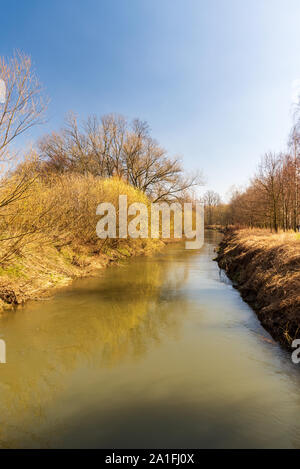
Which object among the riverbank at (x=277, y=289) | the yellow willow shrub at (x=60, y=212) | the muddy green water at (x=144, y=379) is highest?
the yellow willow shrub at (x=60, y=212)

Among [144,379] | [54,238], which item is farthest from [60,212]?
[144,379]

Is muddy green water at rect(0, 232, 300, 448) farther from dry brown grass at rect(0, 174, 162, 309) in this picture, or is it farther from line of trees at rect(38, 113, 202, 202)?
line of trees at rect(38, 113, 202, 202)

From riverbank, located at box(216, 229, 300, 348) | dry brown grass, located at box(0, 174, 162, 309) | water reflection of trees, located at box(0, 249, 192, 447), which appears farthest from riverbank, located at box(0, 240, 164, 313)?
riverbank, located at box(216, 229, 300, 348)

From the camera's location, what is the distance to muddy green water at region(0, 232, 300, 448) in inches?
133

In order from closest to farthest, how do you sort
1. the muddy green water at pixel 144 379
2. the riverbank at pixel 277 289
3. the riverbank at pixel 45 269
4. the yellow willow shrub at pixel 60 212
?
1. the muddy green water at pixel 144 379
2. the riverbank at pixel 277 289
3. the yellow willow shrub at pixel 60 212
4. the riverbank at pixel 45 269

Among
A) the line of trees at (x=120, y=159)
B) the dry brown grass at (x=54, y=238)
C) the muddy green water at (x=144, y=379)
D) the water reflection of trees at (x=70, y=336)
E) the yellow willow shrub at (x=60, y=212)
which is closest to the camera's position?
the muddy green water at (x=144, y=379)

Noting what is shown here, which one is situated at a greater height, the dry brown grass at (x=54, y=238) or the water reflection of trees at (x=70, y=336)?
the dry brown grass at (x=54, y=238)

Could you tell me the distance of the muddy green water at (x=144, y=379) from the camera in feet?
11.1

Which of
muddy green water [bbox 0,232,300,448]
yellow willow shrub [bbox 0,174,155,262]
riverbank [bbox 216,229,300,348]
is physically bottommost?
muddy green water [bbox 0,232,300,448]

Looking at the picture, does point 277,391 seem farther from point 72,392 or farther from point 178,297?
point 178,297

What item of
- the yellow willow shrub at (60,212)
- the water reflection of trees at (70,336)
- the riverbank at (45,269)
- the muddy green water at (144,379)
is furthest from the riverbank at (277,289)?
the riverbank at (45,269)

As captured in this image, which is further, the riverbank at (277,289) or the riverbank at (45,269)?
the riverbank at (45,269)

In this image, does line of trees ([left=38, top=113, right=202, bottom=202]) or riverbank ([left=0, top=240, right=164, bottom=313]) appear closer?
riverbank ([left=0, top=240, right=164, bottom=313])

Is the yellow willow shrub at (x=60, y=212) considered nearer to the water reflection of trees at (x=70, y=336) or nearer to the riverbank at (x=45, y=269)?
the riverbank at (x=45, y=269)
